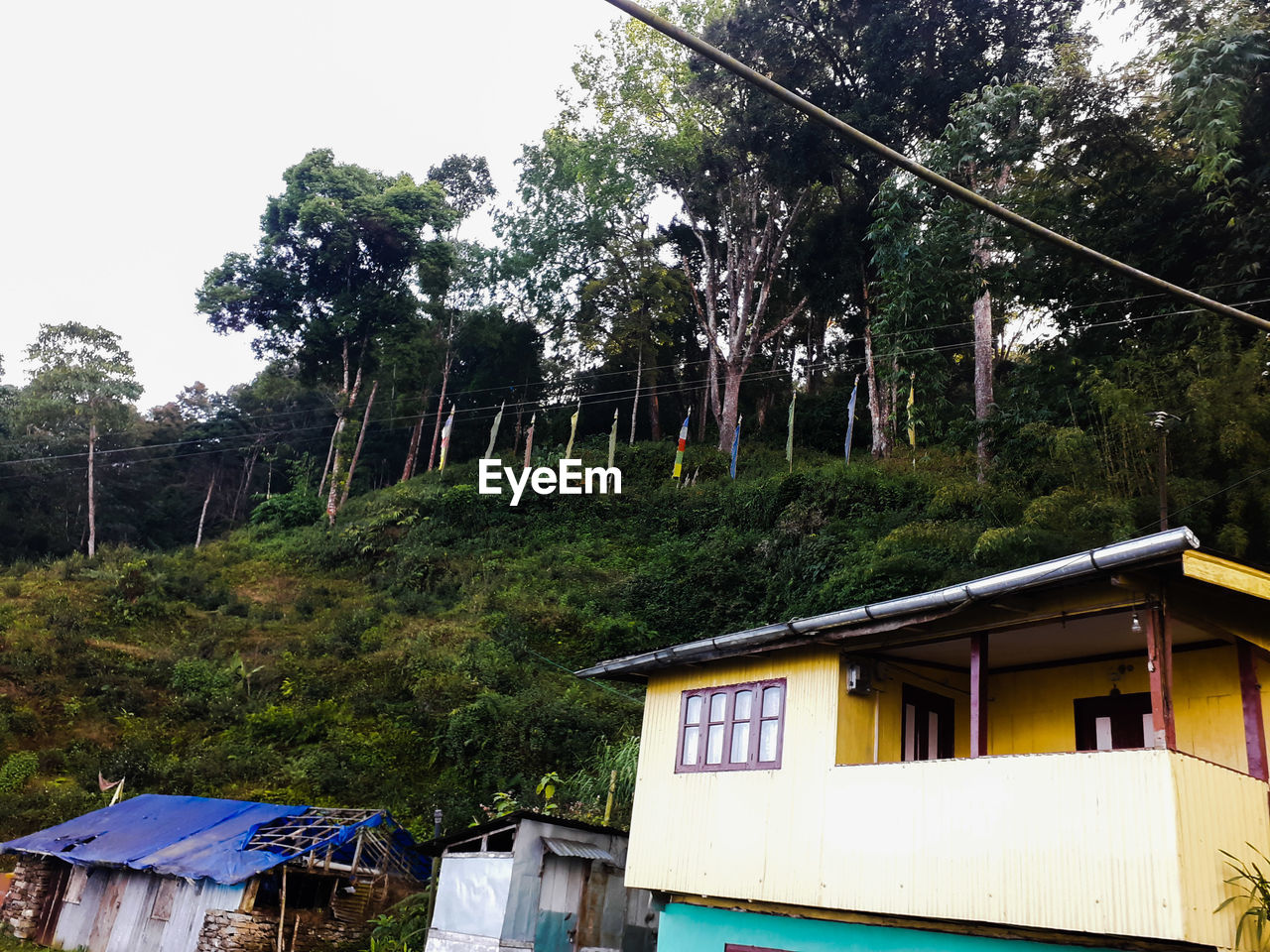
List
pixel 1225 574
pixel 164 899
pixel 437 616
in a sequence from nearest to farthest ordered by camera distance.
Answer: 1. pixel 1225 574
2. pixel 164 899
3. pixel 437 616

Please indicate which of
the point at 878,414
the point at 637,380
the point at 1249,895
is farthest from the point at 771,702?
the point at 637,380

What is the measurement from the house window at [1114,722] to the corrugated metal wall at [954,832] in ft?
5.65

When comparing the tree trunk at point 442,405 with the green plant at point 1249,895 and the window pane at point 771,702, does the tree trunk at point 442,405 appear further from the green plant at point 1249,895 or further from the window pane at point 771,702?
the green plant at point 1249,895

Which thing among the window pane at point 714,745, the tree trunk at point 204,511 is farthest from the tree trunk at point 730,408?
the window pane at point 714,745

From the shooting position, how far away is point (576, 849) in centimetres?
1363

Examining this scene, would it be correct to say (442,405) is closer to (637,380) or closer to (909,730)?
(637,380)

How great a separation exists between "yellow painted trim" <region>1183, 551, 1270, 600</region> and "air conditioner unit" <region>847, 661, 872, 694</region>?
11.4 feet

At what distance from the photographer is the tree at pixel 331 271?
164 ft

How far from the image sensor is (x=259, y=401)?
2470 inches

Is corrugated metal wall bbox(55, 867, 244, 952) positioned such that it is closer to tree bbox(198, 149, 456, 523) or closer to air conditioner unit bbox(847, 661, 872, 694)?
air conditioner unit bbox(847, 661, 872, 694)

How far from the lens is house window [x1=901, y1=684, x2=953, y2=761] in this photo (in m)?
10.9

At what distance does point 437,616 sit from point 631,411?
21.0 m

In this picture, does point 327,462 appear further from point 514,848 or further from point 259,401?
point 514,848

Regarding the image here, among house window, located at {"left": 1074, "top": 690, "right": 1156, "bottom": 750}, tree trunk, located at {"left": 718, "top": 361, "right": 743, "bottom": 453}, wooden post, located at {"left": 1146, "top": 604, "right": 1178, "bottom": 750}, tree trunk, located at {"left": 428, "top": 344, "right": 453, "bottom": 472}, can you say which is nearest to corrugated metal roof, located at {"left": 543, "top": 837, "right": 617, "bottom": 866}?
house window, located at {"left": 1074, "top": 690, "right": 1156, "bottom": 750}
